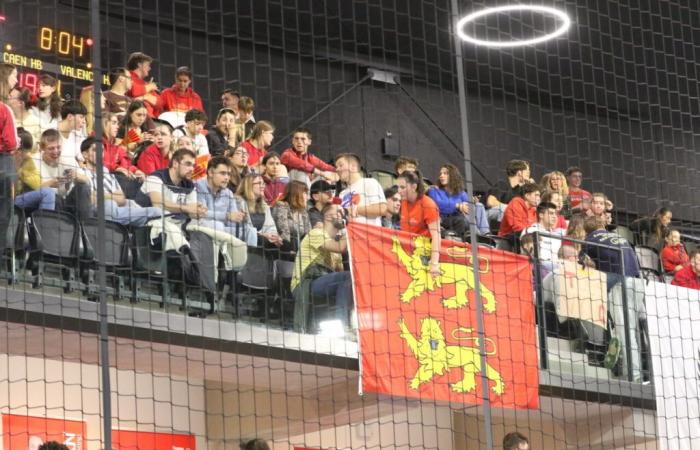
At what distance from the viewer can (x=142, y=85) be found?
7926 mm

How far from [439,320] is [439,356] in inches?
6.9

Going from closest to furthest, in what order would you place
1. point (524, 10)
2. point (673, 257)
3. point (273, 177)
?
point (273, 177)
point (673, 257)
point (524, 10)

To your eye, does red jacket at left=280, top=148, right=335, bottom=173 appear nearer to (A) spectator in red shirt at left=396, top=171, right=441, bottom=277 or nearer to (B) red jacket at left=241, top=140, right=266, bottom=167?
(B) red jacket at left=241, top=140, right=266, bottom=167

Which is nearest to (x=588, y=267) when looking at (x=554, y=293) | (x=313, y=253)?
(x=554, y=293)

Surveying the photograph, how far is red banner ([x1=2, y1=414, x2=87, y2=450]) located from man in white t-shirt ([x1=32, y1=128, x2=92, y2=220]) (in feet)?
4.95

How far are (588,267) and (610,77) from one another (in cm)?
446

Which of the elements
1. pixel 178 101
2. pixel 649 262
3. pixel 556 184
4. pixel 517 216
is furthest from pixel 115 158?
pixel 649 262

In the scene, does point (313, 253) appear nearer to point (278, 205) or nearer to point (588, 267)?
point (278, 205)

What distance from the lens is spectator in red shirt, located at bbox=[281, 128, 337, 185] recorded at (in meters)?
7.86

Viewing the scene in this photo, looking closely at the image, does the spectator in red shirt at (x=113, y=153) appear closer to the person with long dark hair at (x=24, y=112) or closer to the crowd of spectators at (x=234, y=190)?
the crowd of spectators at (x=234, y=190)

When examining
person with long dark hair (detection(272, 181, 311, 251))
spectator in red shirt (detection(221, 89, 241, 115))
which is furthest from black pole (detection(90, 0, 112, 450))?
spectator in red shirt (detection(221, 89, 241, 115))

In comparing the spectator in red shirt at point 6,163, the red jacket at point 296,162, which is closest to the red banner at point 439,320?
the red jacket at point 296,162

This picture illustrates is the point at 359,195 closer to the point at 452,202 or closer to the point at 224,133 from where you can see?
the point at 452,202

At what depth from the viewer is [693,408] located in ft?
26.0
